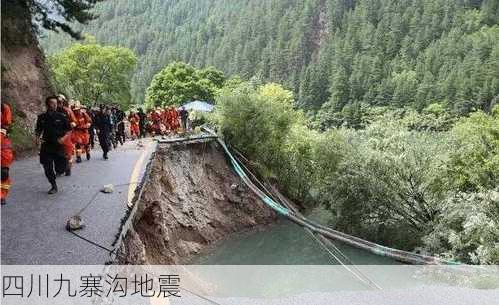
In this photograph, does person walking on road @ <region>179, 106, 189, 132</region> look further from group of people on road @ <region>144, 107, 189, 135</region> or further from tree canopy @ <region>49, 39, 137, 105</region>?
tree canopy @ <region>49, 39, 137, 105</region>

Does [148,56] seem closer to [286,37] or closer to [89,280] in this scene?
[286,37]

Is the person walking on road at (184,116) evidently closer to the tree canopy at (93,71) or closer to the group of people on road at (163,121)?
the group of people on road at (163,121)

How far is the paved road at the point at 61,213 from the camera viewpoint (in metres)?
7.21

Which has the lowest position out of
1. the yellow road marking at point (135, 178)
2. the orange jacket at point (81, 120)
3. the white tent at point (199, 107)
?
the yellow road marking at point (135, 178)

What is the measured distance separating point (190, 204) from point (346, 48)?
124 metres

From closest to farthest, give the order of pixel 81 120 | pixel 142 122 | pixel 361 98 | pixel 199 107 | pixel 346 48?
pixel 81 120 → pixel 142 122 → pixel 199 107 → pixel 361 98 → pixel 346 48

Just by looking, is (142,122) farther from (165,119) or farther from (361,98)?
(361,98)

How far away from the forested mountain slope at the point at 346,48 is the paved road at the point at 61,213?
3932 inches

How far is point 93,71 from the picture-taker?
60938 millimetres

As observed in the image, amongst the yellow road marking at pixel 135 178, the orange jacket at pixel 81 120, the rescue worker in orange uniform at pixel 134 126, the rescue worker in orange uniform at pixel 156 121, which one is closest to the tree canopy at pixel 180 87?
the rescue worker in orange uniform at pixel 156 121

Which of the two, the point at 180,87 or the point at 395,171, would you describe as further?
the point at 180,87

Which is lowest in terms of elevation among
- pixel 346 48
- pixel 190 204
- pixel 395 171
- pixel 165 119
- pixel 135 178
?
pixel 190 204

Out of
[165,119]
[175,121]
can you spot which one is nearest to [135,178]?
[165,119]

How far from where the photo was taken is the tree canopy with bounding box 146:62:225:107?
83.2 metres
